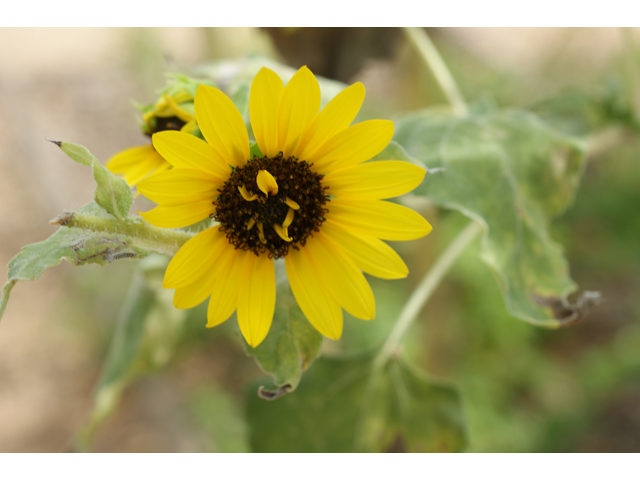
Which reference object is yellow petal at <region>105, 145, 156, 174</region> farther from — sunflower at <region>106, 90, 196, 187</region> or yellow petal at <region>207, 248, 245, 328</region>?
yellow petal at <region>207, 248, 245, 328</region>

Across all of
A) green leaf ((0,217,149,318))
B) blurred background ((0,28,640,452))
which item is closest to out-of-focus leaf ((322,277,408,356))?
blurred background ((0,28,640,452))

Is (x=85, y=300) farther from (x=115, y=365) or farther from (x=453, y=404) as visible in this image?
(x=453, y=404)

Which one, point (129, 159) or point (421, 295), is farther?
point (421, 295)

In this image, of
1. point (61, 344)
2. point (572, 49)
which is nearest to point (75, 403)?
point (61, 344)

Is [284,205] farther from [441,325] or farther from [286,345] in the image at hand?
[441,325]

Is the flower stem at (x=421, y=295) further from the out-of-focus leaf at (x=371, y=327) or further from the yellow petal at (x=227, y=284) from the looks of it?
the out-of-focus leaf at (x=371, y=327)

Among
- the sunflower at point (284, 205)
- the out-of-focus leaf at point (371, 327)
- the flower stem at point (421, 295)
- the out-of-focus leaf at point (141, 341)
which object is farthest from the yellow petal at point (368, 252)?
the out-of-focus leaf at point (371, 327)

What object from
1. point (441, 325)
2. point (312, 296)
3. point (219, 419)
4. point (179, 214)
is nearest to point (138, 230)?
point (179, 214)

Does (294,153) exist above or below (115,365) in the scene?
above
